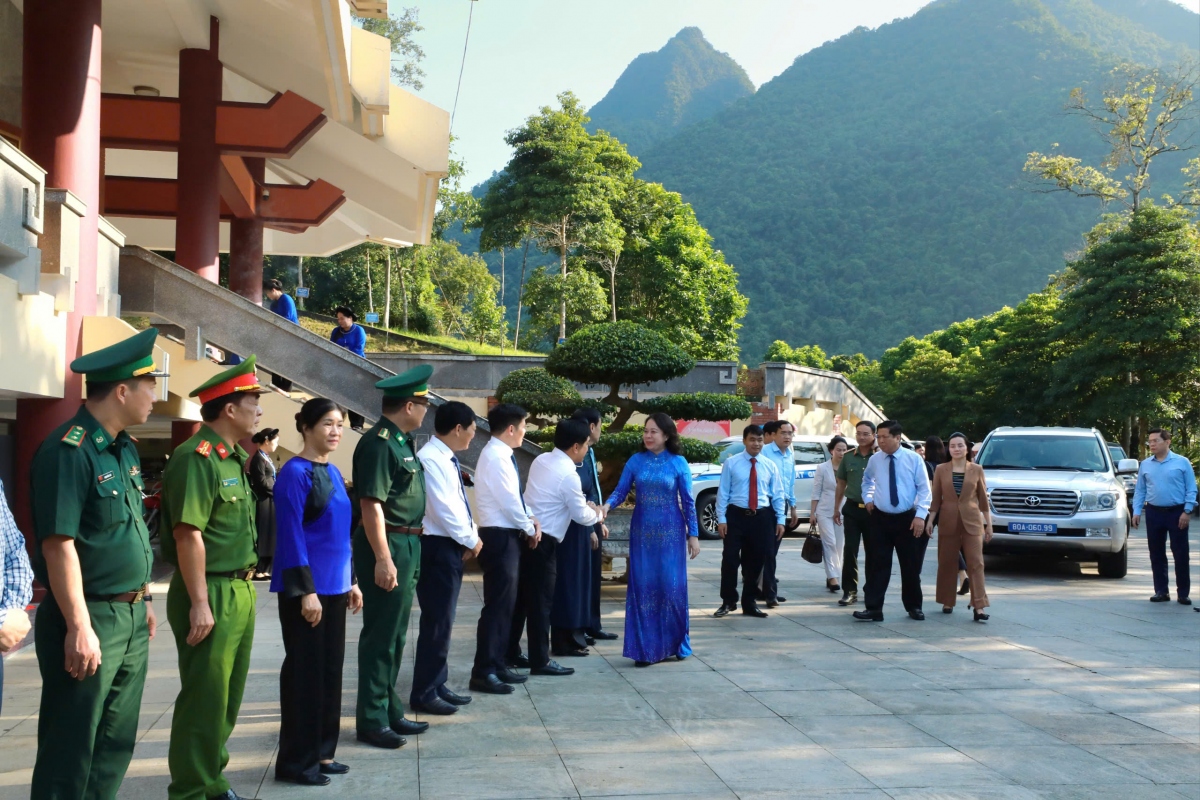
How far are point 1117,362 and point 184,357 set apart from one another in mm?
28285

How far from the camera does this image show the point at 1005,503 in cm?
1325

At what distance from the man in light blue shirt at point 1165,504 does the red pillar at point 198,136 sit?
10646 mm

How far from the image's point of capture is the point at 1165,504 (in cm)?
1105

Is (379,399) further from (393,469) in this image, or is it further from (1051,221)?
(1051,221)

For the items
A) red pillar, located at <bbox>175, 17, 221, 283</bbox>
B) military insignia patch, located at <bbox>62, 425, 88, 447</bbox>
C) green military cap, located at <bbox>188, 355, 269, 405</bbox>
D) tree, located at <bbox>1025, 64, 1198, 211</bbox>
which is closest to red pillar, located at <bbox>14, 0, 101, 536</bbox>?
red pillar, located at <bbox>175, 17, 221, 283</bbox>

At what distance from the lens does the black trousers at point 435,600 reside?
19.1ft

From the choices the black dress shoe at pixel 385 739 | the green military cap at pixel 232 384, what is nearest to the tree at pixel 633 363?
the black dress shoe at pixel 385 739

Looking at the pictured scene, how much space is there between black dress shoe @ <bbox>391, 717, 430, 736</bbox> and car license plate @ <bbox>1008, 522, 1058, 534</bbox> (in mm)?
9528

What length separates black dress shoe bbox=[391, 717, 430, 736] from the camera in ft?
18.1

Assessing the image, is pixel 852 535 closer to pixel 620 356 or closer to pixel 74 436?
pixel 620 356

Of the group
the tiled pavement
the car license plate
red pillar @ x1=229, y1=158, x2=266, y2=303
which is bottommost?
the tiled pavement

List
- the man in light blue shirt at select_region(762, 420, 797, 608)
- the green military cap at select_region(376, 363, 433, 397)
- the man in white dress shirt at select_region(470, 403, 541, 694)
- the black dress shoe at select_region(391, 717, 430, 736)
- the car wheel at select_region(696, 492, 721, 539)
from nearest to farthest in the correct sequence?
the green military cap at select_region(376, 363, 433, 397) → the black dress shoe at select_region(391, 717, 430, 736) → the man in white dress shirt at select_region(470, 403, 541, 694) → the man in light blue shirt at select_region(762, 420, 797, 608) → the car wheel at select_region(696, 492, 721, 539)

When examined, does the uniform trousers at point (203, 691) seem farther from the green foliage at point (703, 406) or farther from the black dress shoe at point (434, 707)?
the green foliage at point (703, 406)

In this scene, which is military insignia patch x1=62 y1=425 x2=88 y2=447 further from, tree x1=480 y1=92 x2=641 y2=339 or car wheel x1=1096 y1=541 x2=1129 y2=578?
tree x1=480 y1=92 x2=641 y2=339
